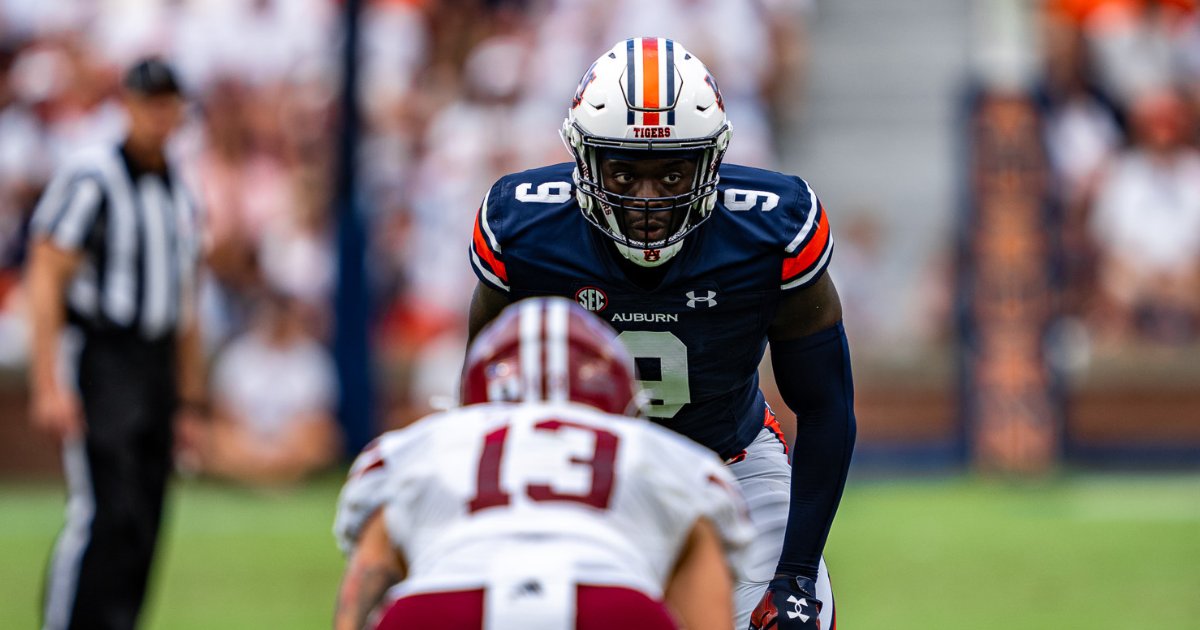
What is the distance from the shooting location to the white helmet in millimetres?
3207

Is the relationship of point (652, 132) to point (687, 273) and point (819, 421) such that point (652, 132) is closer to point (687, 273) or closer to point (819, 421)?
point (687, 273)

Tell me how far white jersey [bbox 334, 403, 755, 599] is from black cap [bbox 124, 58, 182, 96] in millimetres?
3271

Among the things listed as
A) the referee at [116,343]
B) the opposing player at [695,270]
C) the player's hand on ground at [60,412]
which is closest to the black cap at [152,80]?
the referee at [116,343]

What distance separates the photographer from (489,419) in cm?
→ 236

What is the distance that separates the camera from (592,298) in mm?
3389

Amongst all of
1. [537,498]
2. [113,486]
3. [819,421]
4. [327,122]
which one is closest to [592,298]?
[819,421]

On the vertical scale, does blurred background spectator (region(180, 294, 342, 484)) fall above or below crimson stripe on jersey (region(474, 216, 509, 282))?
below

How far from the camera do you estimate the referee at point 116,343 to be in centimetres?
505

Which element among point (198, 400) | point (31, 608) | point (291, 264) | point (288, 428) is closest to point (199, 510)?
point (288, 428)

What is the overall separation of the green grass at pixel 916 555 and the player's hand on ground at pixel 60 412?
4.34 ft

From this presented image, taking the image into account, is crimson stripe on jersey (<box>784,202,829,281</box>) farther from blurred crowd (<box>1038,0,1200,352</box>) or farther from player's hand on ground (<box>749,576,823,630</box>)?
blurred crowd (<box>1038,0,1200,352</box>)

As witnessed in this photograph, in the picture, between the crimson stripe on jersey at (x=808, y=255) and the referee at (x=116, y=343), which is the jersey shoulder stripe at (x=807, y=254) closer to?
the crimson stripe on jersey at (x=808, y=255)

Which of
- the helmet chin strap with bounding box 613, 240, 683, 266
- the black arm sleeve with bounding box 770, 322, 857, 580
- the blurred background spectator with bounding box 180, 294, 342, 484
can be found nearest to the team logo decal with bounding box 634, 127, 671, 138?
the helmet chin strap with bounding box 613, 240, 683, 266

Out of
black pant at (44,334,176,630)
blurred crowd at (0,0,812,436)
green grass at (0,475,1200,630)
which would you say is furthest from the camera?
blurred crowd at (0,0,812,436)
